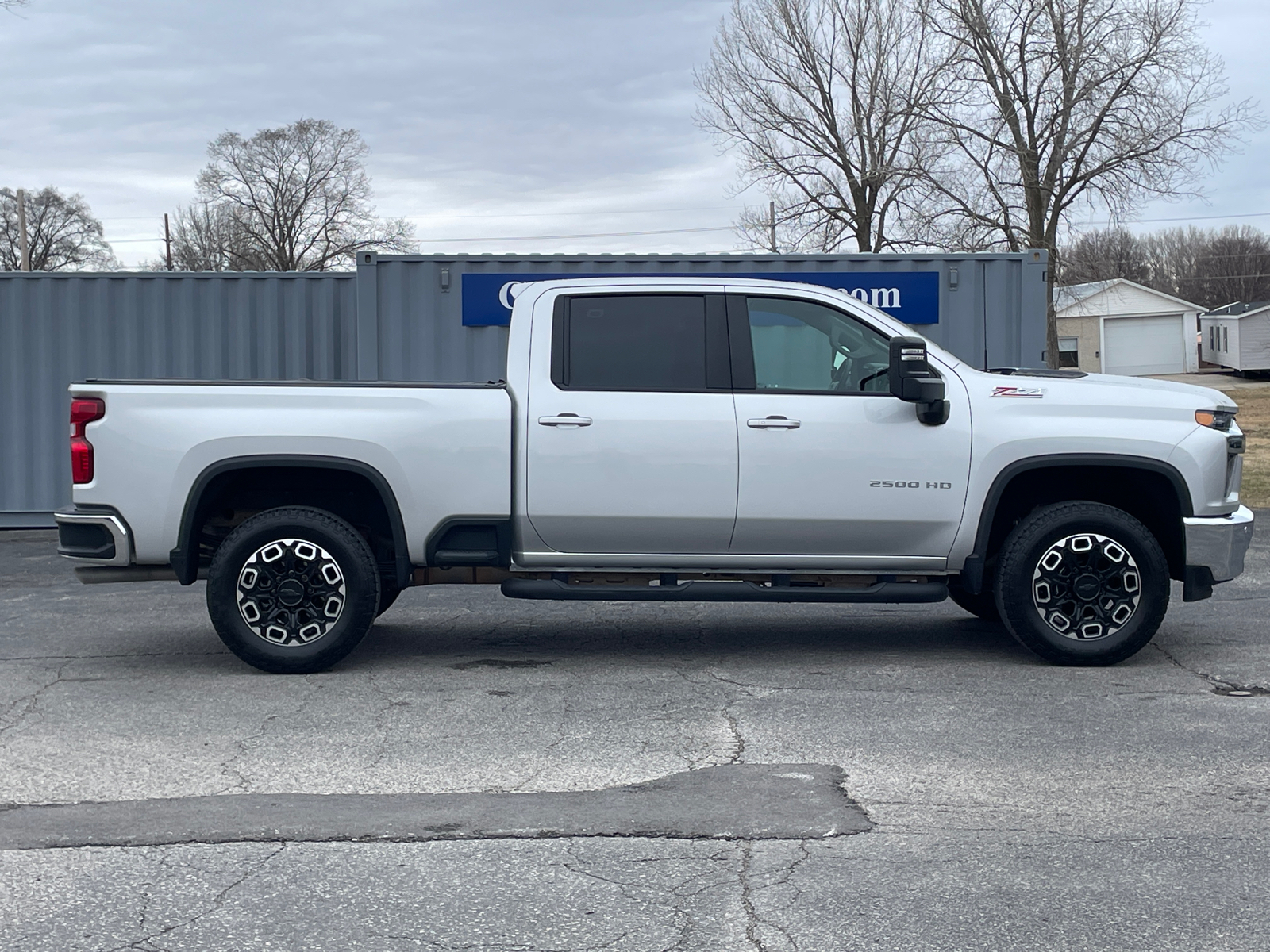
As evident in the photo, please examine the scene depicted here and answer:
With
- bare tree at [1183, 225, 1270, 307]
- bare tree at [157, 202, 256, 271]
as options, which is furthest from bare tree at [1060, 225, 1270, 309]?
bare tree at [157, 202, 256, 271]

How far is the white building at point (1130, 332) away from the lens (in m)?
68.8

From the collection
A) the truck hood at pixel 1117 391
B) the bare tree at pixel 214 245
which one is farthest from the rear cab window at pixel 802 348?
the bare tree at pixel 214 245

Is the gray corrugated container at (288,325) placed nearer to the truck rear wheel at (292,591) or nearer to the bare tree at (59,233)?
the truck rear wheel at (292,591)

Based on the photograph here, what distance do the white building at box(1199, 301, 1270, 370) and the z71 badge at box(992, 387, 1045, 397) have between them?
63525mm

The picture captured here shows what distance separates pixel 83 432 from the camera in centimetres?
671

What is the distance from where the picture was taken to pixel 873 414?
6.78m

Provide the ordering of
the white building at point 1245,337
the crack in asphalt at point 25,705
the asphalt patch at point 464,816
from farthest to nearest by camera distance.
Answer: the white building at point 1245,337 → the crack in asphalt at point 25,705 → the asphalt patch at point 464,816

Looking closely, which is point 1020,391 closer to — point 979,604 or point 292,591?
point 979,604

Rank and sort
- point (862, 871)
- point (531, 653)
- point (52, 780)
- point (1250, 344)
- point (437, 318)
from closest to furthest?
point (862, 871)
point (52, 780)
point (531, 653)
point (437, 318)
point (1250, 344)

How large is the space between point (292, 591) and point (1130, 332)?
70275mm

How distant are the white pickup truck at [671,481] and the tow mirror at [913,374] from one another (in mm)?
19

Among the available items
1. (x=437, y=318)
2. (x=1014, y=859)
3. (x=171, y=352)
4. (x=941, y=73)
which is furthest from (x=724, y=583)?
(x=941, y=73)

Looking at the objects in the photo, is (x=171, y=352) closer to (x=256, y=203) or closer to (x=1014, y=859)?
(x=1014, y=859)

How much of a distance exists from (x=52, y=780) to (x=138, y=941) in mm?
1748
